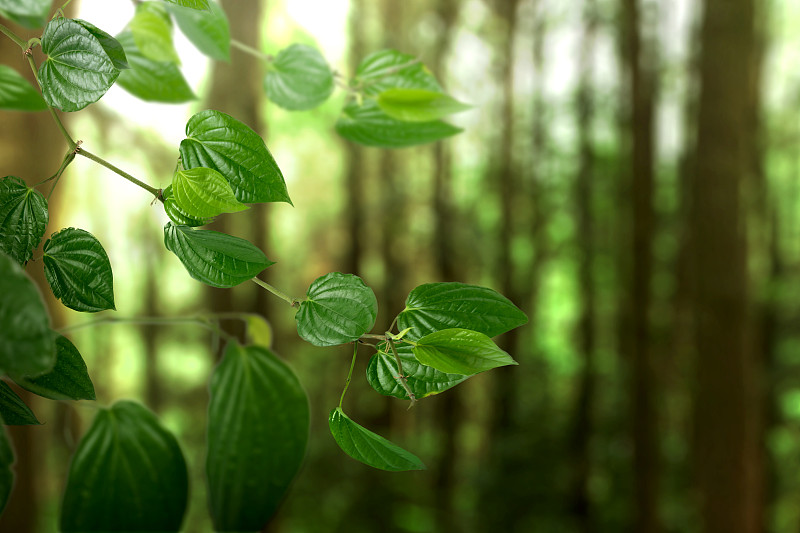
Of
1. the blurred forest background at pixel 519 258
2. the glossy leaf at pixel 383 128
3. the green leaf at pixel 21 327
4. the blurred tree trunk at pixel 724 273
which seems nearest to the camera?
the green leaf at pixel 21 327

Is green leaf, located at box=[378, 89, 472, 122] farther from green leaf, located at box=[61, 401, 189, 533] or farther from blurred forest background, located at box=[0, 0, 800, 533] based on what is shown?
blurred forest background, located at box=[0, 0, 800, 533]

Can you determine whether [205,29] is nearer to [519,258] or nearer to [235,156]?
[235,156]

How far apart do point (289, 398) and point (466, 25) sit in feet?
14.3

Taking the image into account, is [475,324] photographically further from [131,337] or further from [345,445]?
[131,337]

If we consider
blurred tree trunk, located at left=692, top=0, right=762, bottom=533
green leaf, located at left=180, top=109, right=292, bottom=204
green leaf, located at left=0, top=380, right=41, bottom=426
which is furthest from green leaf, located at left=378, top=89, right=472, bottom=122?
blurred tree trunk, located at left=692, top=0, right=762, bottom=533

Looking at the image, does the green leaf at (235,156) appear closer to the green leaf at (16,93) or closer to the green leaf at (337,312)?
the green leaf at (337,312)

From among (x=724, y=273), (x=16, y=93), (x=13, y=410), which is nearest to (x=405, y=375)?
(x=13, y=410)

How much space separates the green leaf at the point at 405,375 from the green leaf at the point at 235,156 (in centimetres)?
6

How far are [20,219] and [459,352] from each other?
0.46ft

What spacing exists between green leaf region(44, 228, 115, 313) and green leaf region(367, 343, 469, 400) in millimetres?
85

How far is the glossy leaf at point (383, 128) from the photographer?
0.89ft

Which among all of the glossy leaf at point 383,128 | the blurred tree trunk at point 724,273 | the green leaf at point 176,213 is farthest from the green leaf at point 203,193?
the blurred tree trunk at point 724,273

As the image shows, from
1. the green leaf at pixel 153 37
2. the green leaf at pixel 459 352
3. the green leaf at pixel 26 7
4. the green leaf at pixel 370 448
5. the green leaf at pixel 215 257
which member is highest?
the green leaf at pixel 153 37

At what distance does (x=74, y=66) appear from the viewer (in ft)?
0.59
